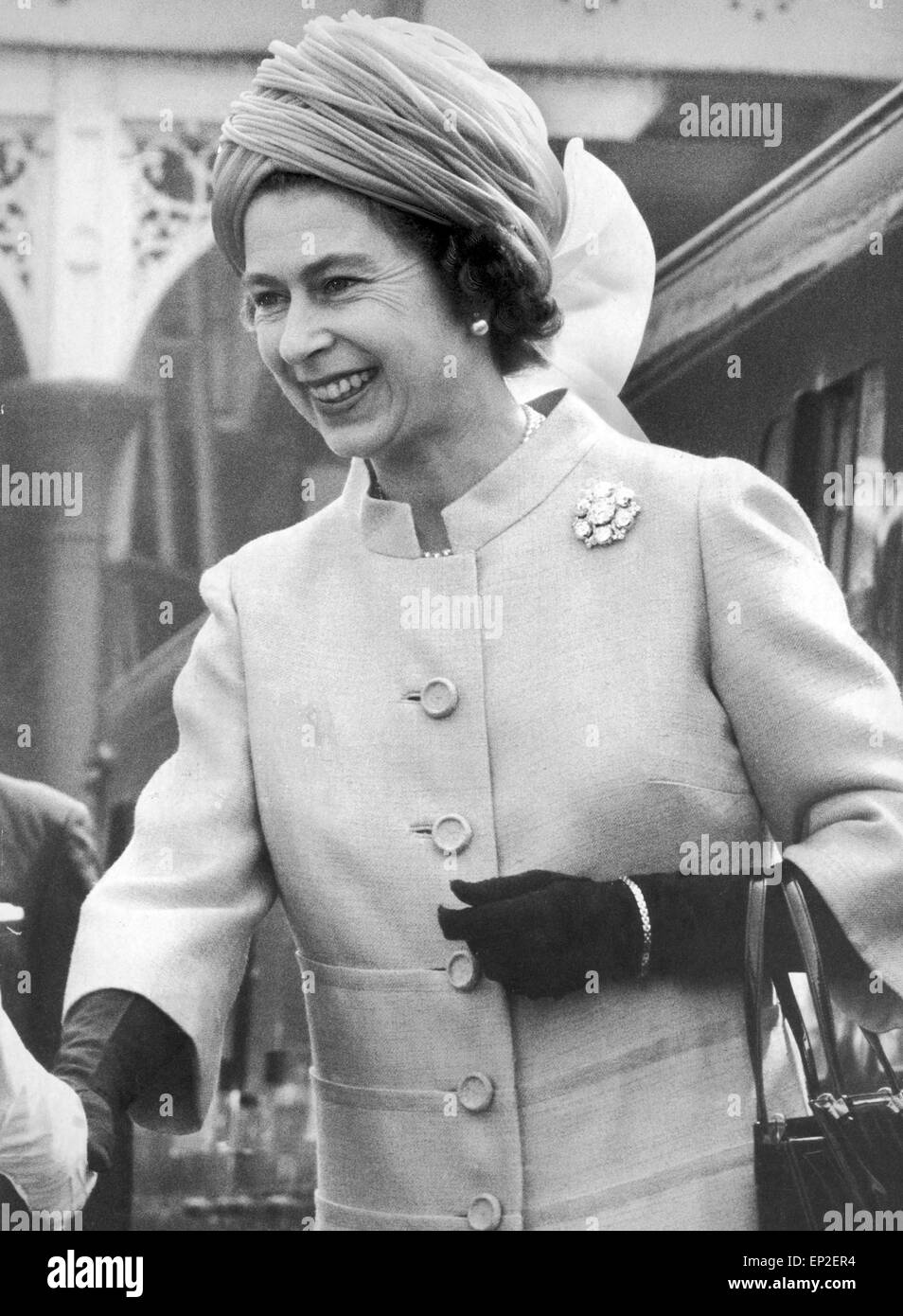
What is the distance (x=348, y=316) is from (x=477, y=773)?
52 centimetres

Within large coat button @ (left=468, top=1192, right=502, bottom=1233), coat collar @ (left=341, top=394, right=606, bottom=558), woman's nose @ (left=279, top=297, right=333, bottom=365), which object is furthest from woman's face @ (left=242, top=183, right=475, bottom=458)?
large coat button @ (left=468, top=1192, right=502, bottom=1233)

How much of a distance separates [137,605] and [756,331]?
887 mm

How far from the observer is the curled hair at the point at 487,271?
2.02 meters

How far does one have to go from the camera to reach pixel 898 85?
7.96 ft

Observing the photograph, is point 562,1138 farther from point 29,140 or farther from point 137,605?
point 29,140

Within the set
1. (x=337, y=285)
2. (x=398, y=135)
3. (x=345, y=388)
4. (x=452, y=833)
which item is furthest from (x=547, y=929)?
(x=398, y=135)

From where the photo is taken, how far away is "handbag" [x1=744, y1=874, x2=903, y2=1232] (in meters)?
1.98

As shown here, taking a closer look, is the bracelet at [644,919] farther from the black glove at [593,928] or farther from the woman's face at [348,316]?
the woman's face at [348,316]

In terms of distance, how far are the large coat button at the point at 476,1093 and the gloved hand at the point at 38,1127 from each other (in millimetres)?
397

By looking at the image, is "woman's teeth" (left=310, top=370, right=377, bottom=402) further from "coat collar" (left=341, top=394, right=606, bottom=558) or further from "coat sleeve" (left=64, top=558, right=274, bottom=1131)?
"coat sleeve" (left=64, top=558, right=274, bottom=1131)

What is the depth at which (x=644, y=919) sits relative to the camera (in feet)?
6.40

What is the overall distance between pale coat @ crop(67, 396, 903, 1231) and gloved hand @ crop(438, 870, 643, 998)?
0.14 feet

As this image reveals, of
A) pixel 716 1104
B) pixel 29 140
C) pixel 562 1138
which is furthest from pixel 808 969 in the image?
pixel 29 140

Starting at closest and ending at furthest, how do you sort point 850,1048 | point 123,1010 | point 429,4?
point 123,1010 → point 850,1048 → point 429,4
